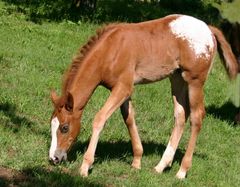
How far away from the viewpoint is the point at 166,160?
6648 mm

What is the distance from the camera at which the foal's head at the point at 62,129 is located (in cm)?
600

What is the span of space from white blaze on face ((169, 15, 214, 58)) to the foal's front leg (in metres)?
0.91

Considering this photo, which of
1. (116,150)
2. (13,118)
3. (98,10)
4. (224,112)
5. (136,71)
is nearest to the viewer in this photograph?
(136,71)

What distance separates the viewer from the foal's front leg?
5953 millimetres

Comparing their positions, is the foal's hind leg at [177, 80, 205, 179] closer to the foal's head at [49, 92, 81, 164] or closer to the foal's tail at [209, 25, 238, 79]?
the foal's tail at [209, 25, 238, 79]

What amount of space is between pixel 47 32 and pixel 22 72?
3.50m

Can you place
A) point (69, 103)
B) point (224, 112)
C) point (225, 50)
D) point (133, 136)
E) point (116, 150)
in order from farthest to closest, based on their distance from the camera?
point (224, 112)
point (116, 150)
point (225, 50)
point (133, 136)
point (69, 103)

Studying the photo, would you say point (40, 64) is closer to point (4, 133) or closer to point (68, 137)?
point (4, 133)

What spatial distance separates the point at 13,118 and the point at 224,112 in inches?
161

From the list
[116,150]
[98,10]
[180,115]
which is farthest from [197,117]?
[98,10]

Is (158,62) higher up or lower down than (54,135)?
higher up

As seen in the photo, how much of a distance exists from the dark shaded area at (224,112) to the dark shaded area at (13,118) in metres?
3.52

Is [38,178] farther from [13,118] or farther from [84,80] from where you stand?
[13,118]

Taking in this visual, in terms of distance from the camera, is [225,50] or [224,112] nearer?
[225,50]
